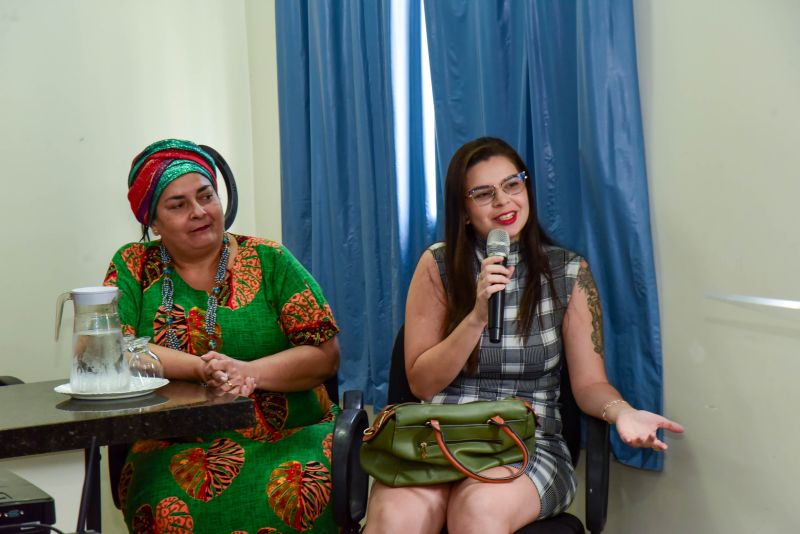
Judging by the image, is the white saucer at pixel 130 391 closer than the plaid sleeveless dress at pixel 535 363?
Yes

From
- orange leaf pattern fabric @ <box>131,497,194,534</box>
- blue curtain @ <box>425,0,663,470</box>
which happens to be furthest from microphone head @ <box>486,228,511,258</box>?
orange leaf pattern fabric @ <box>131,497,194,534</box>

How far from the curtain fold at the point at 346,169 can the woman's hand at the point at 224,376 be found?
0.83m

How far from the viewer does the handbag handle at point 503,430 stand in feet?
6.03

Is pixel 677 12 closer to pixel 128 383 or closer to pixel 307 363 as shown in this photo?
pixel 307 363

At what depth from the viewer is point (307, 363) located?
2.27m

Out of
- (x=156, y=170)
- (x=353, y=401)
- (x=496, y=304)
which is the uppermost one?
(x=156, y=170)

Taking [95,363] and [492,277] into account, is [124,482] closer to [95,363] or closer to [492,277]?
[95,363]

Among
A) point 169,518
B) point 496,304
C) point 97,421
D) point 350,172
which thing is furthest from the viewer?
point 350,172

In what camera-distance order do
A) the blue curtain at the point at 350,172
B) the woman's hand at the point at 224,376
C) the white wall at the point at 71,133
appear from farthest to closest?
the white wall at the point at 71,133 < the blue curtain at the point at 350,172 < the woman's hand at the point at 224,376

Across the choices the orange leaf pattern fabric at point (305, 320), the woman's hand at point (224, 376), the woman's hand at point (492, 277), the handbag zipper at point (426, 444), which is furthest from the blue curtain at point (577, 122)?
the woman's hand at point (224, 376)

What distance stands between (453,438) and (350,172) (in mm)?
1447

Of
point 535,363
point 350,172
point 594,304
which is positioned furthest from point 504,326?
point 350,172

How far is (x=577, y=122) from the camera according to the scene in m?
2.28

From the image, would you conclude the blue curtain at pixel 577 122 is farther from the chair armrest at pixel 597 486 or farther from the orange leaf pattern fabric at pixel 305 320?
the orange leaf pattern fabric at pixel 305 320
